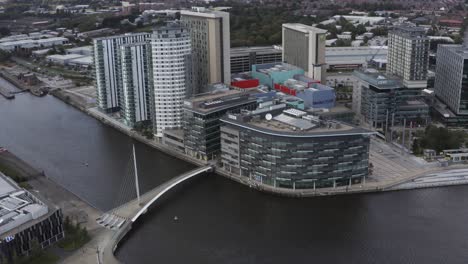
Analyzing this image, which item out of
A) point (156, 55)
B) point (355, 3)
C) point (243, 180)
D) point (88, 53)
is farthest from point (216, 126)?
point (355, 3)

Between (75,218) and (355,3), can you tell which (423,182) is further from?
(355,3)

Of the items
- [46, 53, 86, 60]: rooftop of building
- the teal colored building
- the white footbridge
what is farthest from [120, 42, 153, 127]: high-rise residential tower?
[46, 53, 86, 60]: rooftop of building

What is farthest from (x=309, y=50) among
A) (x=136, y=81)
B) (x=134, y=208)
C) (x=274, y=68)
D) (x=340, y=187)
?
(x=134, y=208)

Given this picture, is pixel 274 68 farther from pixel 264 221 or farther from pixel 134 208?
pixel 134 208

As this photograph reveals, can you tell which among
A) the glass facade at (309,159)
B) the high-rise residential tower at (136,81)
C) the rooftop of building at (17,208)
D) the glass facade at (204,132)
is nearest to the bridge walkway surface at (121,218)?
the rooftop of building at (17,208)

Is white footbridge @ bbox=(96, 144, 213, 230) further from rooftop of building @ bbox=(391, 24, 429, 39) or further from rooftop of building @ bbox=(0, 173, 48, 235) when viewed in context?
rooftop of building @ bbox=(391, 24, 429, 39)

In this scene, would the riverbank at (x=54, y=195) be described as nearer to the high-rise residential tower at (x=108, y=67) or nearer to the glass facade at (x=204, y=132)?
the glass facade at (x=204, y=132)
